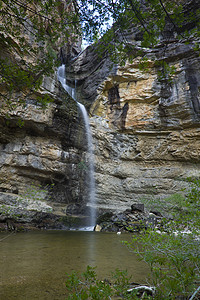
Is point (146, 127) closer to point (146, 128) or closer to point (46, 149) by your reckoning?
point (146, 128)

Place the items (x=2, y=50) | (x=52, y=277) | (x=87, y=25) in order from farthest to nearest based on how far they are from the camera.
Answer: (x=2, y=50) < (x=87, y=25) < (x=52, y=277)

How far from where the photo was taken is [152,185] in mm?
16562

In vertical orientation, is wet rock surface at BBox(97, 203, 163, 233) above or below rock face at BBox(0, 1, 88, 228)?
below

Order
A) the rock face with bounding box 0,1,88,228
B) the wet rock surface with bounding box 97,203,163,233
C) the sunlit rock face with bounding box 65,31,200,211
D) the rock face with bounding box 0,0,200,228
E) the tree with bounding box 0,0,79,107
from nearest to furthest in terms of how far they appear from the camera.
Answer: the tree with bounding box 0,0,79,107 → the wet rock surface with bounding box 97,203,163,233 → the rock face with bounding box 0,1,88,228 → the rock face with bounding box 0,0,200,228 → the sunlit rock face with bounding box 65,31,200,211

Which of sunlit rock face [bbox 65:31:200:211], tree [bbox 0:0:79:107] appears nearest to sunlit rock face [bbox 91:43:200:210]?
sunlit rock face [bbox 65:31:200:211]

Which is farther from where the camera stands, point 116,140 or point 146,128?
point 116,140

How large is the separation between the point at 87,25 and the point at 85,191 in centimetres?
1488

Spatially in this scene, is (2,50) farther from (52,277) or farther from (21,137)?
(52,277)

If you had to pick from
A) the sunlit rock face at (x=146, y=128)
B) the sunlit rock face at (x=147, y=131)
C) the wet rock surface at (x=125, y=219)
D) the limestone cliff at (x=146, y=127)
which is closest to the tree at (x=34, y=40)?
the wet rock surface at (x=125, y=219)

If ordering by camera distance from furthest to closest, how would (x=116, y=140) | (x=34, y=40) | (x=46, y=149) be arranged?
(x=116, y=140)
(x=46, y=149)
(x=34, y=40)

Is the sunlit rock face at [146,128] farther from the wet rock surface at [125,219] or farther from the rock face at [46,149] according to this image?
the wet rock surface at [125,219]

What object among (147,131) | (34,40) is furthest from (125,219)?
(34,40)

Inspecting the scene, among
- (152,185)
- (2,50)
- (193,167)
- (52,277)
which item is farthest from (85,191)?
(52,277)

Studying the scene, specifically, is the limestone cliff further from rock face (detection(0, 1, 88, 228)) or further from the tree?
the tree
